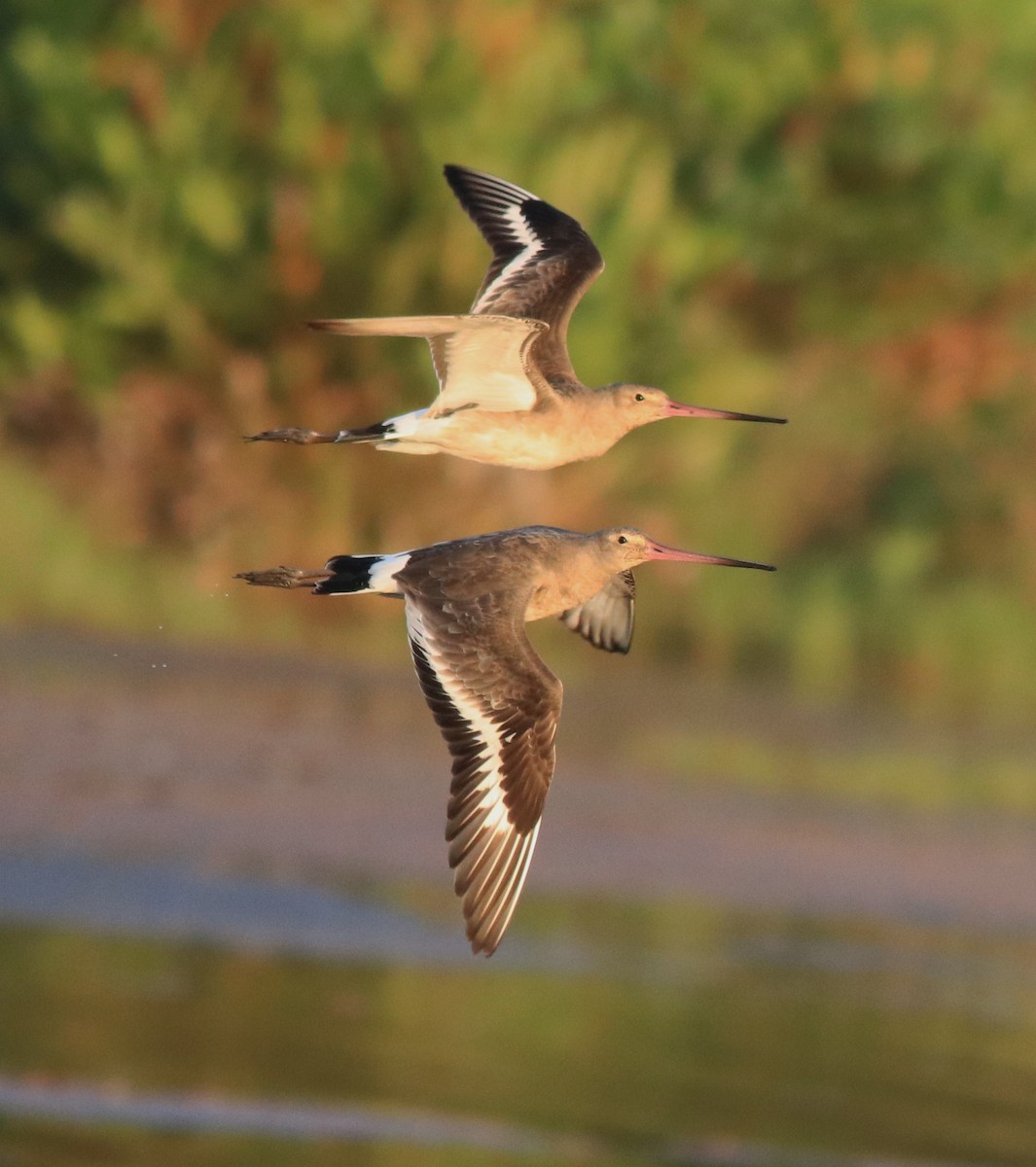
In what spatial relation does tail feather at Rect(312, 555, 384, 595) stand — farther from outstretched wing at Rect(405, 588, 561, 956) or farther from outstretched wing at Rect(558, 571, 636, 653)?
outstretched wing at Rect(558, 571, 636, 653)

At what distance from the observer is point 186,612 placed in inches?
982

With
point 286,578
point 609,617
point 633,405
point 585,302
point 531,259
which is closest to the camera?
point 633,405

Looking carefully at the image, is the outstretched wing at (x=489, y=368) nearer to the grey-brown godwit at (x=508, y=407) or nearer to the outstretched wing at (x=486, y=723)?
the grey-brown godwit at (x=508, y=407)

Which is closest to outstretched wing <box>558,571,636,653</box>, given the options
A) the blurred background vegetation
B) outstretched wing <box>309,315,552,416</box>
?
outstretched wing <box>309,315,552,416</box>

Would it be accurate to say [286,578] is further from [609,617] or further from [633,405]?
[609,617]

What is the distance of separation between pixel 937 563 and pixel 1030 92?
15.5 feet

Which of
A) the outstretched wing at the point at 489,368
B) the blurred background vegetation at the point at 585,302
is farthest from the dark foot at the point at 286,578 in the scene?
the blurred background vegetation at the point at 585,302

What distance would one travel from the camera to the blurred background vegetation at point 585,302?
2178 cm

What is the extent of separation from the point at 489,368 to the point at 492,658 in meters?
0.74

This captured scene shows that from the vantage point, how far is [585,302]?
69.6ft

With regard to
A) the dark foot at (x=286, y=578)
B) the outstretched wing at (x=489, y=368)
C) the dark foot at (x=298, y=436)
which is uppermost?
the outstretched wing at (x=489, y=368)

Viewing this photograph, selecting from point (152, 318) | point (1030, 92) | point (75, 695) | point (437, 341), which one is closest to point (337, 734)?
point (75, 695)

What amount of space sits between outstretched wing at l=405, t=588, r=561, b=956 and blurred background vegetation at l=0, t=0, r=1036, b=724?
1346cm

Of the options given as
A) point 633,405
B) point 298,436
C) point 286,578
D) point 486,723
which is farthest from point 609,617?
point 298,436
